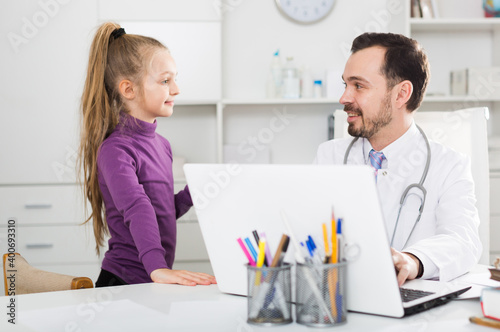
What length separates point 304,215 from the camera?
0.86 meters

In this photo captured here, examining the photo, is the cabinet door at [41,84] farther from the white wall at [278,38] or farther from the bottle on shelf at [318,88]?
the bottle on shelf at [318,88]

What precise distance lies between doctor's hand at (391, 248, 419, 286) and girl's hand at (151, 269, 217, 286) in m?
0.35

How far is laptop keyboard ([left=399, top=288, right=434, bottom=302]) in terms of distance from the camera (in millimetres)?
922

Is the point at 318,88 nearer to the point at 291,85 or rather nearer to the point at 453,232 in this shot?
the point at 291,85

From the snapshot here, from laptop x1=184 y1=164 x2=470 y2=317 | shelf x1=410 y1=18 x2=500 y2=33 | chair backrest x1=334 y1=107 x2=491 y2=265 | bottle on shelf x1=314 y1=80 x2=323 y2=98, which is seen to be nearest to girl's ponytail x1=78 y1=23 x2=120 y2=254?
laptop x1=184 y1=164 x2=470 y2=317

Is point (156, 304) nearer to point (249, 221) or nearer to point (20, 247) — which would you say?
point (249, 221)

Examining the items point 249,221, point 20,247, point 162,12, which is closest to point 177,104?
point 162,12

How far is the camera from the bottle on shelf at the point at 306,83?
3436 mm

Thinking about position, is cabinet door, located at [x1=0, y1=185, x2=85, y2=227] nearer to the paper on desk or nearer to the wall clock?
the wall clock

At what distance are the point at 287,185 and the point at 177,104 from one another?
2579 mm

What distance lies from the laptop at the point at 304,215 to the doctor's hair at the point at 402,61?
2.63ft

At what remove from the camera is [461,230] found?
130 cm

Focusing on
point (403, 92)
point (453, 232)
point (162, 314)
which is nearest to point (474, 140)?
point (403, 92)

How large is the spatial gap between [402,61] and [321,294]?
3.40 ft
